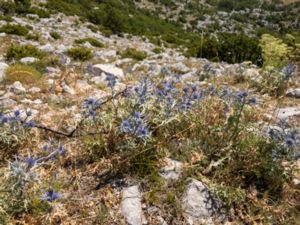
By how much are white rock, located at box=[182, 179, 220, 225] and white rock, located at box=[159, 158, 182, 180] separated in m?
0.18

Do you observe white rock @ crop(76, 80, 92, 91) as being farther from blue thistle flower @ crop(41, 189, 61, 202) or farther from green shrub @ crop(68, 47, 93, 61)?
green shrub @ crop(68, 47, 93, 61)

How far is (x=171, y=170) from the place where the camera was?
3.73m

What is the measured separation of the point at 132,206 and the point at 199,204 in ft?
1.79

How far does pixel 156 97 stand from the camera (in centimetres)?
415

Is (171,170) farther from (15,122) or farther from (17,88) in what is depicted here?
(17,88)

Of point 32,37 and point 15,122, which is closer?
point 15,122

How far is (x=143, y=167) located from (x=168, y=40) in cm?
2116

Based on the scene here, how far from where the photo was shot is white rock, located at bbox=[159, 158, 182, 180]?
12.1ft

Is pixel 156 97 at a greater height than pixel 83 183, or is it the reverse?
pixel 156 97

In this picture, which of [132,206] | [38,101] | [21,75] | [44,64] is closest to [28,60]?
[44,64]

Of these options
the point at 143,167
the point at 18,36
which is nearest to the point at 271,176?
the point at 143,167

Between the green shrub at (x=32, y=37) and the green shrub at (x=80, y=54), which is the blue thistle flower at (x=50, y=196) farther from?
the green shrub at (x=32, y=37)

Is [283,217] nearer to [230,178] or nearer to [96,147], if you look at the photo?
[230,178]

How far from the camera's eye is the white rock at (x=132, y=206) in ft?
10.9
